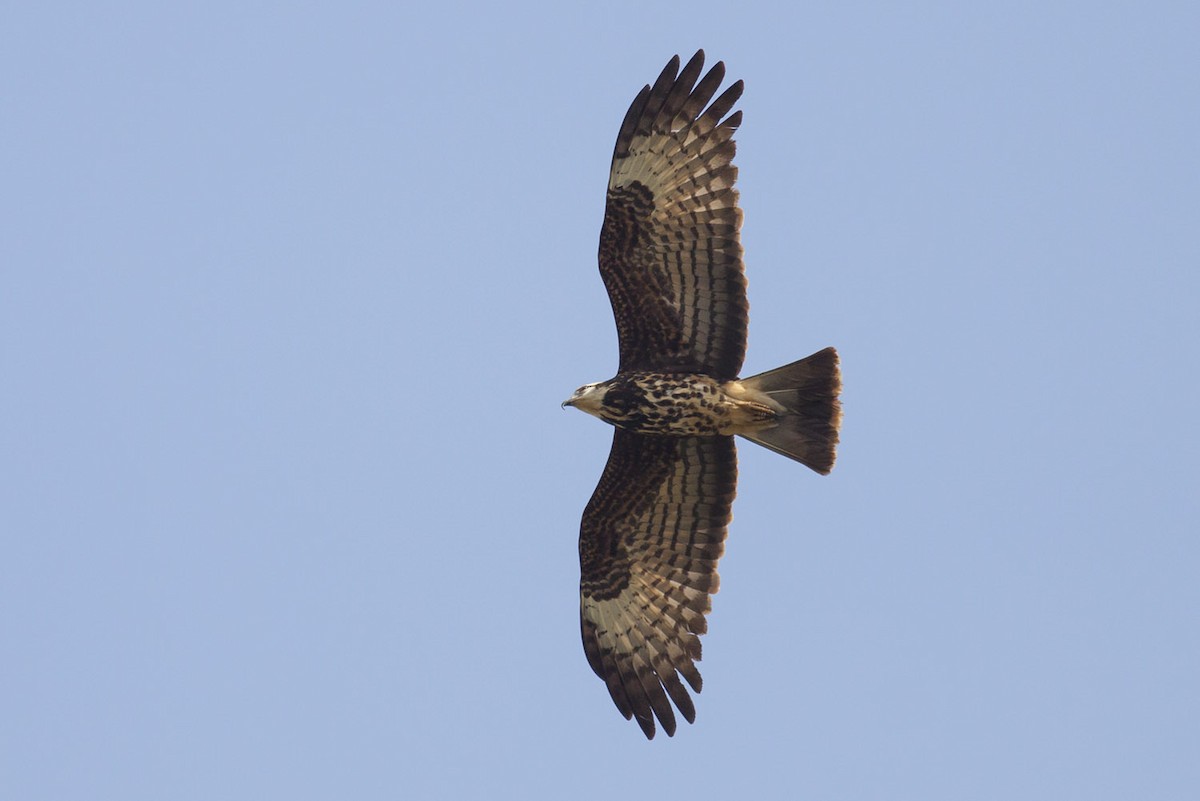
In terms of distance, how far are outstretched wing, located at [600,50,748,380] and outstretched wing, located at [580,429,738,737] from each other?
34.6 inches

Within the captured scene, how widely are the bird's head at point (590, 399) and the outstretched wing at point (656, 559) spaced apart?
1.66ft

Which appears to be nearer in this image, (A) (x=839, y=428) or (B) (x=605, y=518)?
(A) (x=839, y=428)

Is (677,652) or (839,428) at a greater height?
(839,428)

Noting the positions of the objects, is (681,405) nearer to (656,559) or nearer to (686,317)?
(686,317)

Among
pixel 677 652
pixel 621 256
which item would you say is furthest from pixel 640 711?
pixel 621 256

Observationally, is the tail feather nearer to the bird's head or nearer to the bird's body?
the bird's body

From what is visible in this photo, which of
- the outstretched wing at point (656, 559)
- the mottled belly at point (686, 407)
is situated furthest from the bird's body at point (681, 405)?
the outstretched wing at point (656, 559)

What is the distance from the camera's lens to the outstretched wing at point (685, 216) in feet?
44.9

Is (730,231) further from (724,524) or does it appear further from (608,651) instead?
(608,651)

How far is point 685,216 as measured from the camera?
13.7 metres

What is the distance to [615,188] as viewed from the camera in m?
13.8

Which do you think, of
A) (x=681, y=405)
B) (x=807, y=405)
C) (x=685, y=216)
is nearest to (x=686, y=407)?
(x=681, y=405)

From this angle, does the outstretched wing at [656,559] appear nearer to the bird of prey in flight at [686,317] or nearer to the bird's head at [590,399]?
the bird of prey in flight at [686,317]

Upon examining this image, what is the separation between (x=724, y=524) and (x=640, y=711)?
5.21 ft
